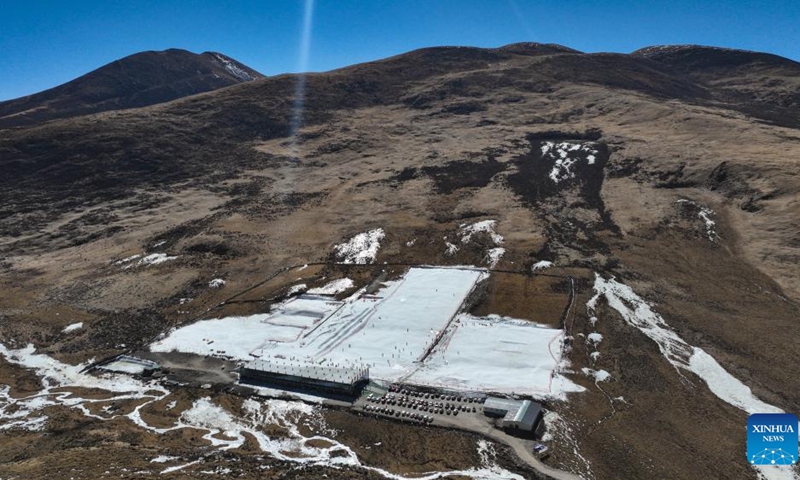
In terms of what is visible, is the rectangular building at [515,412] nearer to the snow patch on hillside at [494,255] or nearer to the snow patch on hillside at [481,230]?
the snow patch on hillside at [494,255]

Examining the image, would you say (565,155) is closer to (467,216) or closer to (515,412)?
(467,216)

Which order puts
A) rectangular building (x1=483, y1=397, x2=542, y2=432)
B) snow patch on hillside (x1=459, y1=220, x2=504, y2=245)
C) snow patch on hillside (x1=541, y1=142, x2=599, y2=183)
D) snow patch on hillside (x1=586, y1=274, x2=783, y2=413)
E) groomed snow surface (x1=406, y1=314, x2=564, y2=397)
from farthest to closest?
snow patch on hillside (x1=541, y1=142, x2=599, y2=183), snow patch on hillside (x1=459, y1=220, x2=504, y2=245), groomed snow surface (x1=406, y1=314, x2=564, y2=397), snow patch on hillside (x1=586, y1=274, x2=783, y2=413), rectangular building (x1=483, y1=397, x2=542, y2=432)

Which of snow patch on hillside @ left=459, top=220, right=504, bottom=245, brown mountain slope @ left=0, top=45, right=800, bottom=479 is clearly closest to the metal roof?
brown mountain slope @ left=0, top=45, right=800, bottom=479

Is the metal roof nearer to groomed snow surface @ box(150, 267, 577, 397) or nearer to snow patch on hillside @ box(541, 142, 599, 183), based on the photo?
groomed snow surface @ box(150, 267, 577, 397)

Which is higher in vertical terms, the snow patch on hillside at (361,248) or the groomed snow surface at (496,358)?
the snow patch on hillside at (361,248)

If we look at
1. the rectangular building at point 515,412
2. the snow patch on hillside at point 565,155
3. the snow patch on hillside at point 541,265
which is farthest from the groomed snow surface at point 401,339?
the snow patch on hillside at point 565,155

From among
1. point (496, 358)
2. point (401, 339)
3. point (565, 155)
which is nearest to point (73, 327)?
point (401, 339)

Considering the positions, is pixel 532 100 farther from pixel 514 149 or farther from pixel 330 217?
pixel 330 217
